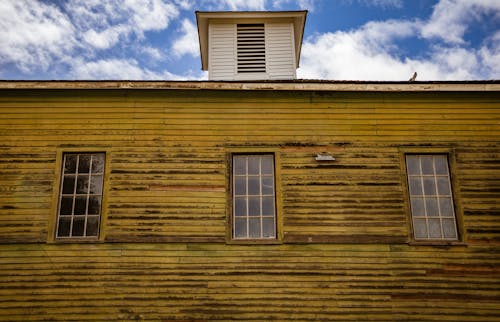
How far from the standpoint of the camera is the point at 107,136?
904 cm

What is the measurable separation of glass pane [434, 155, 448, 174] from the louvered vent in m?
5.56

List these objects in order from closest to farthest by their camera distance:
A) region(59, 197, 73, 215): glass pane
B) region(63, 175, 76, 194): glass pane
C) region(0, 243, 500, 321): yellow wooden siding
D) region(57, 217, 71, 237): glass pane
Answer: region(0, 243, 500, 321): yellow wooden siding → region(57, 217, 71, 237): glass pane → region(59, 197, 73, 215): glass pane → region(63, 175, 76, 194): glass pane

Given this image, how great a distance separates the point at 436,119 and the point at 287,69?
4.68 m

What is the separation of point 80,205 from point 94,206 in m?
0.29

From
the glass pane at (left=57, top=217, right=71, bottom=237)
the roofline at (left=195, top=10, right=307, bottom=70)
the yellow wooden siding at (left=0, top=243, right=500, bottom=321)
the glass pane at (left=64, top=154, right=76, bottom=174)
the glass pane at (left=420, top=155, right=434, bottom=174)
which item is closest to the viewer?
the yellow wooden siding at (left=0, top=243, right=500, bottom=321)

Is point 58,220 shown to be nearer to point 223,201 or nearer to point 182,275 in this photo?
point 182,275

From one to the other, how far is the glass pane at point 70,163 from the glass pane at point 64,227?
1.02 m

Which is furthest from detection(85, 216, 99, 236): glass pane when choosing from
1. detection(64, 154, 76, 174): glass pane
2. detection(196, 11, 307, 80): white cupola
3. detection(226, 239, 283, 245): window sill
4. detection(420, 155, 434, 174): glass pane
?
detection(420, 155, 434, 174): glass pane

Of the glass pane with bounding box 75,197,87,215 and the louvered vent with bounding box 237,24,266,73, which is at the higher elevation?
the louvered vent with bounding box 237,24,266,73

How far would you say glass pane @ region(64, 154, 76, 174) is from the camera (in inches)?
350

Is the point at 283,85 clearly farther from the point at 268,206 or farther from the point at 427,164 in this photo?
the point at 427,164

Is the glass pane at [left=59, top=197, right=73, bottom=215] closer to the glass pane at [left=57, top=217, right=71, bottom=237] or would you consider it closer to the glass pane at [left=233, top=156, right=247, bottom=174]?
the glass pane at [left=57, top=217, right=71, bottom=237]

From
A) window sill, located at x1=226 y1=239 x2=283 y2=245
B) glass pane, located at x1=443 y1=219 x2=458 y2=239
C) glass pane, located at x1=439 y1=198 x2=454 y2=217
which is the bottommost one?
window sill, located at x1=226 y1=239 x2=283 y2=245

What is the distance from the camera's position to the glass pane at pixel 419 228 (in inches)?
340
